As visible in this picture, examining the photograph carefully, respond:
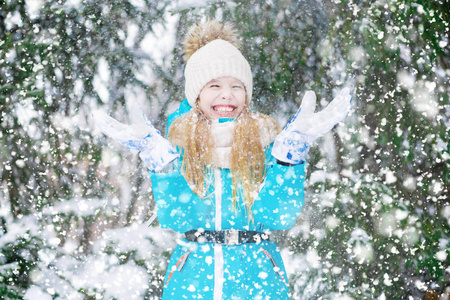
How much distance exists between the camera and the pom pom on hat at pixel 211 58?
6.48ft

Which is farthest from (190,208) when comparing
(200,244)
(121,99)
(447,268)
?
(447,268)

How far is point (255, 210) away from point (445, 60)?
2298 mm

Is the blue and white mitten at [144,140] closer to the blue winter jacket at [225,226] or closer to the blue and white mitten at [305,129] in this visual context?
the blue winter jacket at [225,226]

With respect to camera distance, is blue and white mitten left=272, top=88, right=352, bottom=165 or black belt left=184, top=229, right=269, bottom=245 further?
black belt left=184, top=229, right=269, bottom=245

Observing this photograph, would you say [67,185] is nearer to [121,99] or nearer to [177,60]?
[121,99]

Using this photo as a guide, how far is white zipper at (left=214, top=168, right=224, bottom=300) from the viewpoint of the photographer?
180 cm

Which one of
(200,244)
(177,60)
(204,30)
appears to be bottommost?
(200,244)

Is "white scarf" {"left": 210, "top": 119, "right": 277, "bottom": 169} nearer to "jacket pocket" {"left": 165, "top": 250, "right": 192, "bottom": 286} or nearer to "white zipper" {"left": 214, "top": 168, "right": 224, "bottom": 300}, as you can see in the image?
"white zipper" {"left": 214, "top": 168, "right": 224, "bottom": 300}

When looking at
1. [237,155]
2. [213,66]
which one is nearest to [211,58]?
[213,66]

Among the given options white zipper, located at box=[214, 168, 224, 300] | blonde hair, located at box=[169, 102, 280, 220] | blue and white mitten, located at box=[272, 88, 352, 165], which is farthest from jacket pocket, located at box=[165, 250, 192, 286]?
blue and white mitten, located at box=[272, 88, 352, 165]

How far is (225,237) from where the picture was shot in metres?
1.86

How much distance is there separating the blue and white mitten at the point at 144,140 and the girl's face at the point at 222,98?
0.94 feet

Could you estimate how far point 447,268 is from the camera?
3.32 meters

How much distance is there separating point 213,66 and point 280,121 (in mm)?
1552
